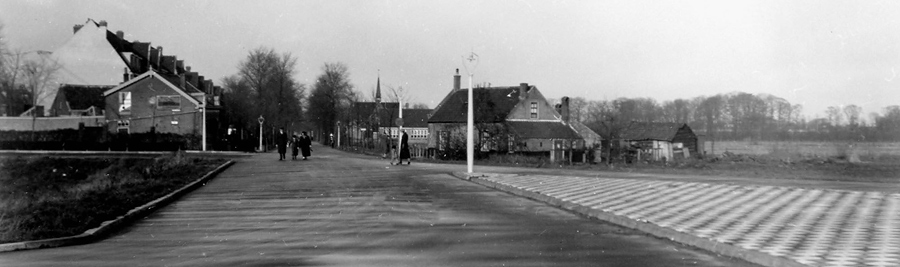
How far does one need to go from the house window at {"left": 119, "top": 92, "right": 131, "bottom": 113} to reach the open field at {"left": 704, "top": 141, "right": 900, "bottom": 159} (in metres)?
46.2

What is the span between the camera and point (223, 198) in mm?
15008

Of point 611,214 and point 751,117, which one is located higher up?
point 751,117

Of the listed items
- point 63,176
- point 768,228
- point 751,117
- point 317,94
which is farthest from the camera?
point 317,94

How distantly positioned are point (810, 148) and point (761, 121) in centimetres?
254

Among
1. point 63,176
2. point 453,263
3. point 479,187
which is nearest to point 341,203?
point 479,187

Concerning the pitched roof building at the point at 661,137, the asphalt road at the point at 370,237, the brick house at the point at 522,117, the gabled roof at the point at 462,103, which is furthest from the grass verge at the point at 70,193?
the gabled roof at the point at 462,103

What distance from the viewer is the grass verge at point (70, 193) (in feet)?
32.7

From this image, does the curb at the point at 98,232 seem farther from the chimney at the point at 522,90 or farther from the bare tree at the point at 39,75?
the chimney at the point at 522,90

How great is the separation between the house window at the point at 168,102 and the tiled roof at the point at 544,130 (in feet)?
95.1

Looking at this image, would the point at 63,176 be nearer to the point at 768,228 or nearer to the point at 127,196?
the point at 127,196

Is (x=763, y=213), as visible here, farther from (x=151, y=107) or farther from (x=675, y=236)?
(x=151, y=107)

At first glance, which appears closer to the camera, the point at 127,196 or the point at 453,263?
the point at 453,263

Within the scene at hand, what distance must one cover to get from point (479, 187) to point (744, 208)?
6.84 m

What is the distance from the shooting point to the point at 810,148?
89.3 ft
